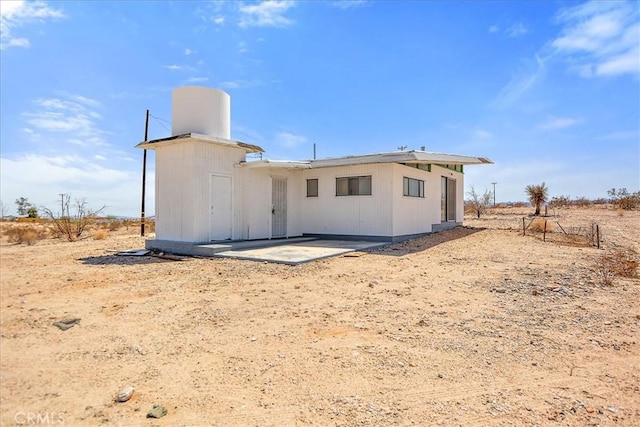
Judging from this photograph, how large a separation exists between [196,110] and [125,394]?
10.2 m

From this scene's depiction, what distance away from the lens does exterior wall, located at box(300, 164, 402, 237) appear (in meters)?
12.9

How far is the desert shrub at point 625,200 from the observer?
29513 millimetres

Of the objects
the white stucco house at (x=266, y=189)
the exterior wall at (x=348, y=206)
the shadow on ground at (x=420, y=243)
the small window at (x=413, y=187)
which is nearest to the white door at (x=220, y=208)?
the white stucco house at (x=266, y=189)

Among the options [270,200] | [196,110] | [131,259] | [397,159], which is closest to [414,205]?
[397,159]

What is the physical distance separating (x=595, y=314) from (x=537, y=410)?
2.96m

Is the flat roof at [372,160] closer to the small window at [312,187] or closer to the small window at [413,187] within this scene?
the small window at [312,187]

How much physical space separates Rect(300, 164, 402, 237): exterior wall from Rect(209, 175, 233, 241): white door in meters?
3.88

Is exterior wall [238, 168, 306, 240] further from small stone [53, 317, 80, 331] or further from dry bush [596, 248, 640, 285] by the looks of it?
dry bush [596, 248, 640, 285]

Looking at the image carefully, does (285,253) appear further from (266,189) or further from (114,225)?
(114,225)

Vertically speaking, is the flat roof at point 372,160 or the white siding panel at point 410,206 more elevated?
the flat roof at point 372,160

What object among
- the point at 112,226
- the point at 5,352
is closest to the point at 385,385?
the point at 5,352

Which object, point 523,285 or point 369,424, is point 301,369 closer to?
point 369,424

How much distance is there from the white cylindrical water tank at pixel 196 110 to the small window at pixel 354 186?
483 cm

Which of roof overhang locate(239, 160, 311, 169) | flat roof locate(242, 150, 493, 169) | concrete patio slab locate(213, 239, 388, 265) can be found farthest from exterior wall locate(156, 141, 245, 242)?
concrete patio slab locate(213, 239, 388, 265)
